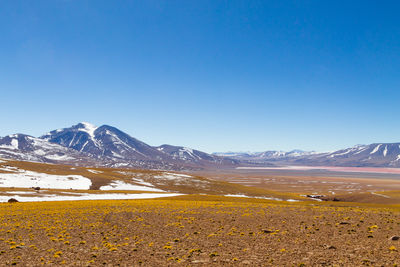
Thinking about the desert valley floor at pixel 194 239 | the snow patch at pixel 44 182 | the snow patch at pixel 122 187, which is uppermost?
the desert valley floor at pixel 194 239

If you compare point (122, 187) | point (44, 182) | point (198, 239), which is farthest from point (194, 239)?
point (44, 182)

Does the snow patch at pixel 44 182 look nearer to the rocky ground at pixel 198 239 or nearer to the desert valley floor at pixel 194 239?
the desert valley floor at pixel 194 239

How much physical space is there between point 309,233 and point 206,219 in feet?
34.3

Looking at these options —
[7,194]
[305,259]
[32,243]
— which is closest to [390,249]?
[305,259]

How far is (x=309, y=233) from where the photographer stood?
22.4 meters

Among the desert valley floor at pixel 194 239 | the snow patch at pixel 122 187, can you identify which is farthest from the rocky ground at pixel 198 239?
the snow patch at pixel 122 187

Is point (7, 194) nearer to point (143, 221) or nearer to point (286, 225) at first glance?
point (143, 221)

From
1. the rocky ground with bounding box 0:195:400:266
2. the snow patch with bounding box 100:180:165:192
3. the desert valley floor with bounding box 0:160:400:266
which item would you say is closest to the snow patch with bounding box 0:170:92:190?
the snow patch with bounding box 100:180:165:192

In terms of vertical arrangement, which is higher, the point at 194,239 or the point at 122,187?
the point at 194,239

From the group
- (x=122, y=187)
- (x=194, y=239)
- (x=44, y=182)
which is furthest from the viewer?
(x=122, y=187)

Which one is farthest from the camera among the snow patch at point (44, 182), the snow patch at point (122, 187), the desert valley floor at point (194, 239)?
the snow patch at point (122, 187)

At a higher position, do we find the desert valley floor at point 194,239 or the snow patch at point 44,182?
the desert valley floor at point 194,239

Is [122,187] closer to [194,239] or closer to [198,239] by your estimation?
[194,239]

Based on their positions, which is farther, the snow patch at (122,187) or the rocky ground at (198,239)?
the snow patch at (122,187)
